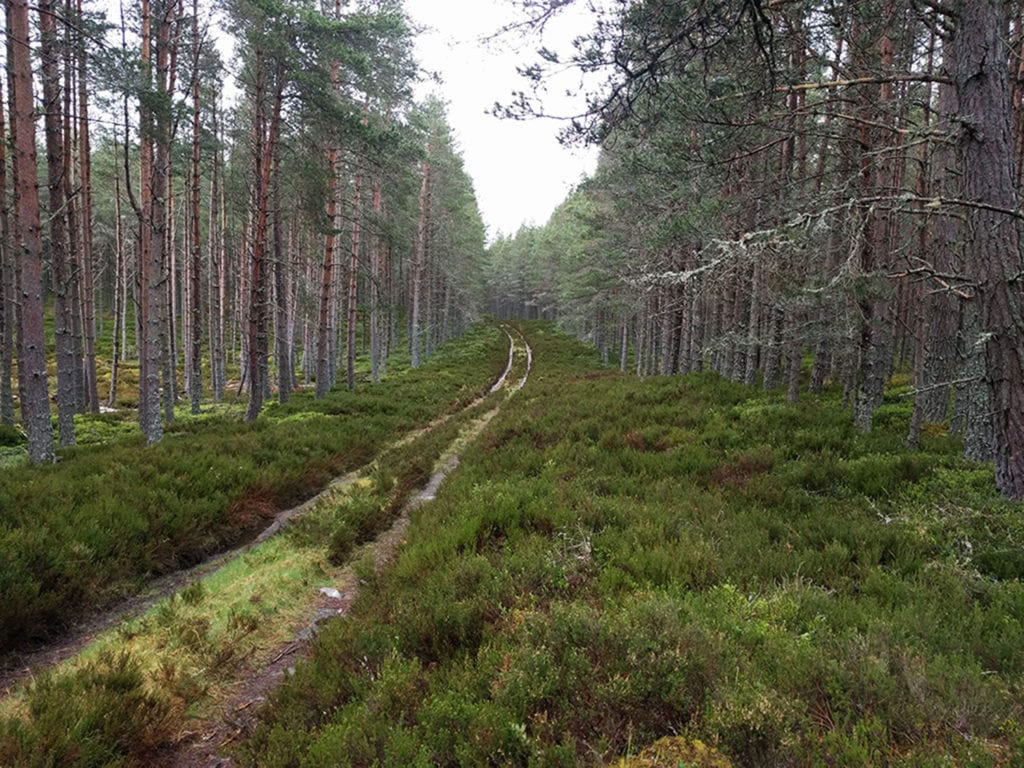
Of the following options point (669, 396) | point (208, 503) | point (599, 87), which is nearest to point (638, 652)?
point (599, 87)

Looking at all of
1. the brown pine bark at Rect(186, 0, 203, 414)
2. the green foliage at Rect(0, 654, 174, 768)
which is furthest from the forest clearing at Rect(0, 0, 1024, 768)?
the brown pine bark at Rect(186, 0, 203, 414)

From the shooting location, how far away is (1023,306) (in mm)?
4824

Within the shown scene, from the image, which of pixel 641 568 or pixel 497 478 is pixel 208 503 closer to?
pixel 497 478

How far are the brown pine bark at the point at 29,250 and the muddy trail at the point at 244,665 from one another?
459cm

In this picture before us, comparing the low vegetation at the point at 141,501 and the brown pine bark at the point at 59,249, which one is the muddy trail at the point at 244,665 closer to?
the low vegetation at the point at 141,501

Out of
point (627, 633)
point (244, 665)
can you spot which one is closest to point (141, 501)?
point (244, 665)

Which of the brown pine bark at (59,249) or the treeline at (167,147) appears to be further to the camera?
the brown pine bark at (59,249)

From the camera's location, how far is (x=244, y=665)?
16.2 ft

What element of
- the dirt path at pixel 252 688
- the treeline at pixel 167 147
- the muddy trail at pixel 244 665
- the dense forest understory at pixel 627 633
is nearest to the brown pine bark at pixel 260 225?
the treeline at pixel 167 147

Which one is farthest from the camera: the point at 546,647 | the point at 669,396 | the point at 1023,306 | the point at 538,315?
the point at 538,315

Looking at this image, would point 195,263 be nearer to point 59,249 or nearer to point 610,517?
point 59,249

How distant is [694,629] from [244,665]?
14.0 ft

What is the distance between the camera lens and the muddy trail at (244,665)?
396 centimetres

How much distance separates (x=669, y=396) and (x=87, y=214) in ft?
66.0
